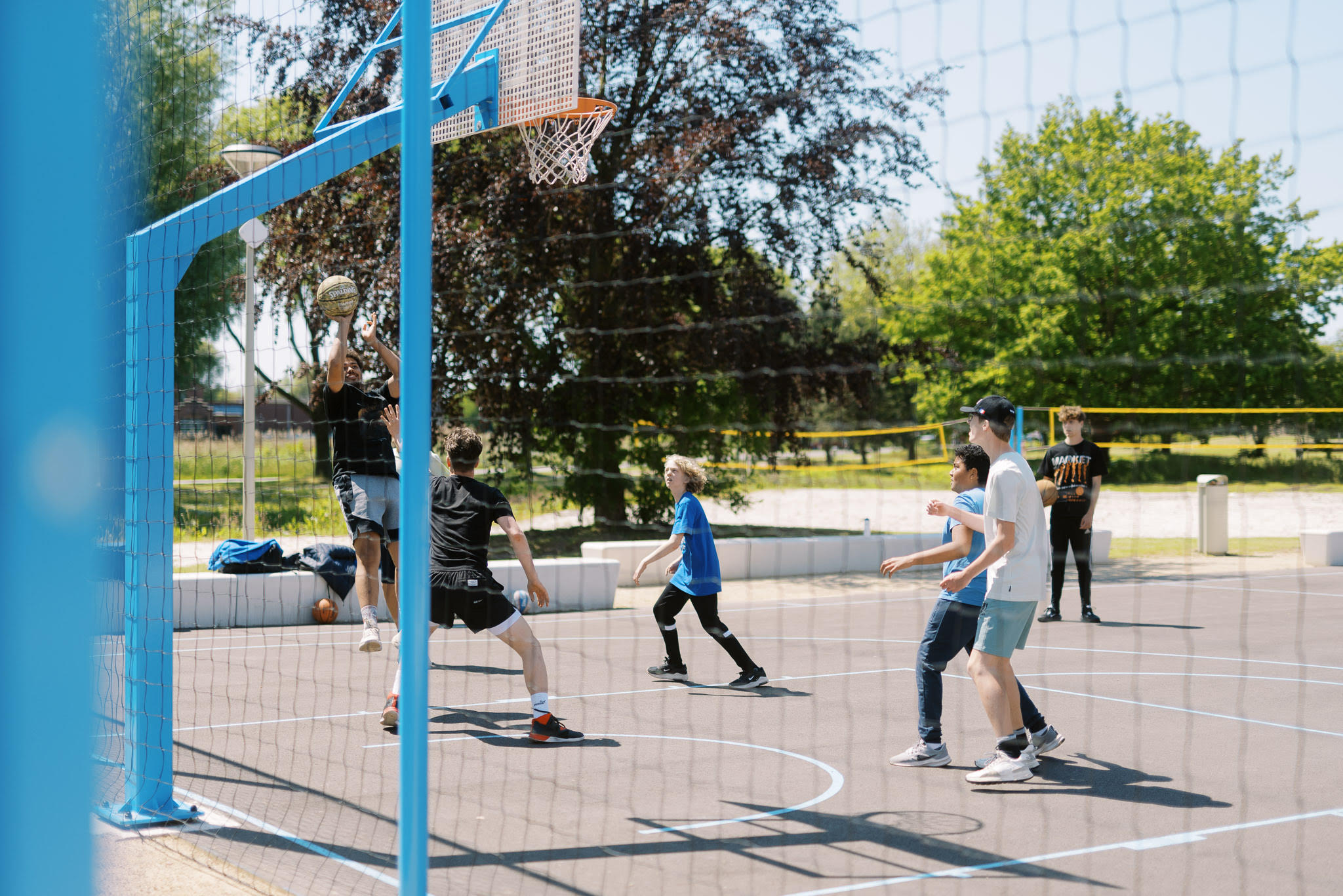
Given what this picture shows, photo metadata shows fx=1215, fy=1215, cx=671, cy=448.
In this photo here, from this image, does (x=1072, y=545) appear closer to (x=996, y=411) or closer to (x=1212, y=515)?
(x=996, y=411)

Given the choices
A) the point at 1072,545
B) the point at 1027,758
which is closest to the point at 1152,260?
the point at 1027,758

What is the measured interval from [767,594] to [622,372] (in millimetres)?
4973

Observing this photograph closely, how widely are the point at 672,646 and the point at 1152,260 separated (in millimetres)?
4206

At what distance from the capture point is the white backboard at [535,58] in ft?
18.0

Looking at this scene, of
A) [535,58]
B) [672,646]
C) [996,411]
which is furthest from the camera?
[672,646]

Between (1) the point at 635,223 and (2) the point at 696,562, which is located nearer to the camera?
(2) the point at 696,562

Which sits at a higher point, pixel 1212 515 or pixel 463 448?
pixel 463 448

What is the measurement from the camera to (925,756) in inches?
244

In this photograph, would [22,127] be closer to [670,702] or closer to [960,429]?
[670,702]

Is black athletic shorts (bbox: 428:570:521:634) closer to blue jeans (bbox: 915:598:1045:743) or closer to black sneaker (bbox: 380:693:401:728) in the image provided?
black sneaker (bbox: 380:693:401:728)

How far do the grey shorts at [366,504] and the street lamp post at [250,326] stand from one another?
157cm

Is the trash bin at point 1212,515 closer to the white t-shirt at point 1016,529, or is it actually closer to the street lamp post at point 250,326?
the street lamp post at point 250,326


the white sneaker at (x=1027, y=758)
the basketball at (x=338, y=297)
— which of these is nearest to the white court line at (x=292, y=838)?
the basketball at (x=338, y=297)

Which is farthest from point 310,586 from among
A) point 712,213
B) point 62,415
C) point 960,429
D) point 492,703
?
point 960,429
